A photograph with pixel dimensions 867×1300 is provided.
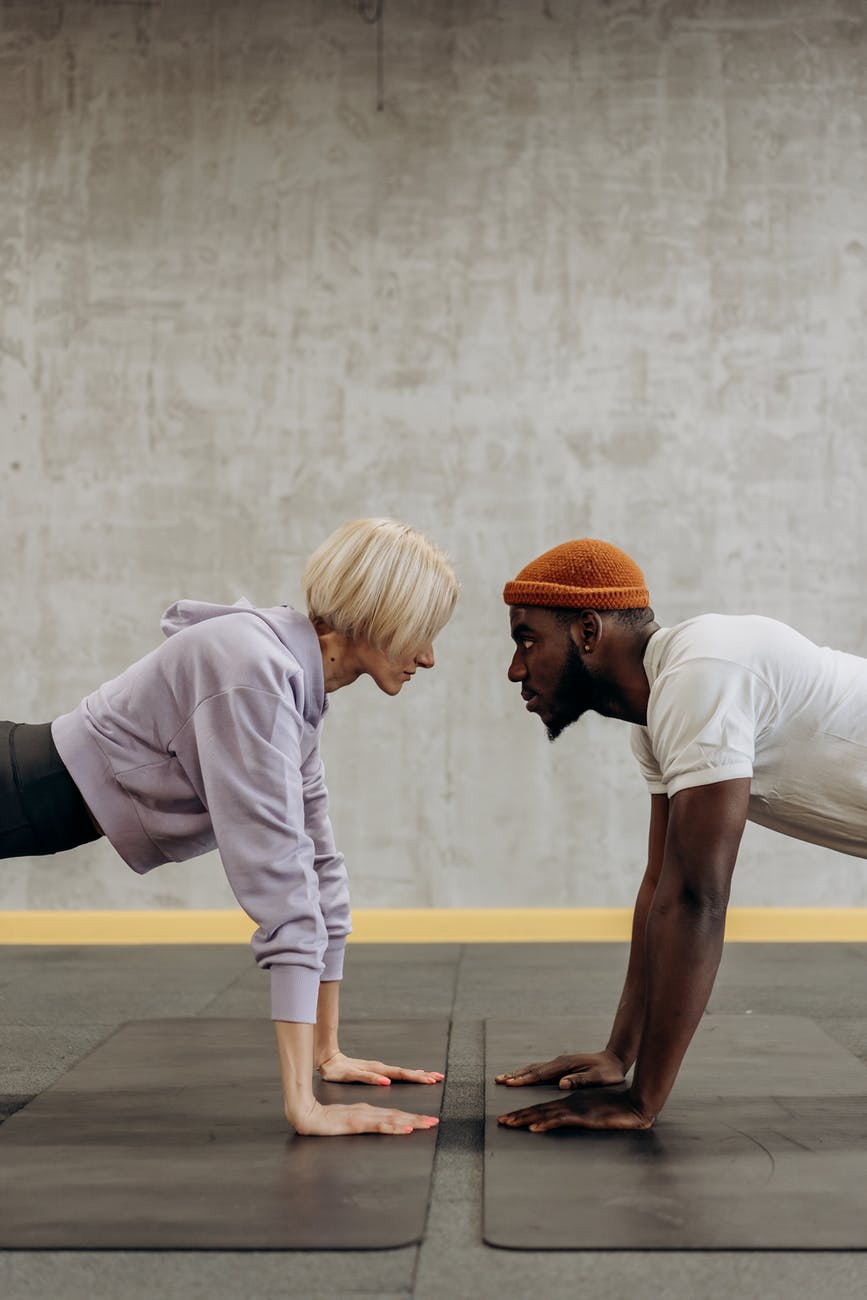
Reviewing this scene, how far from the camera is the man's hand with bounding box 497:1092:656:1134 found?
1.97 meters

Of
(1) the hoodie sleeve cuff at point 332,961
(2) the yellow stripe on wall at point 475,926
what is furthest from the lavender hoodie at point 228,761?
(2) the yellow stripe on wall at point 475,926

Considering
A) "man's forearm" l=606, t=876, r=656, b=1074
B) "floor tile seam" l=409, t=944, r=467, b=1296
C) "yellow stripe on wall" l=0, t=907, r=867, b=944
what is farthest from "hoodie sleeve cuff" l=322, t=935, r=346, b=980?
"yellow stripe on wall" l=0, t=907, r=867, b=944

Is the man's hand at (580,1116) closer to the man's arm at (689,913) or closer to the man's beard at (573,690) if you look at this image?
the man's arm at (689,913)

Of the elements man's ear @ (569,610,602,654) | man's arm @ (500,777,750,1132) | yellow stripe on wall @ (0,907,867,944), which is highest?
man's ear @ (569,610,602,654)

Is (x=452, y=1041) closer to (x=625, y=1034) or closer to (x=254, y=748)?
(x=625, y=1034)

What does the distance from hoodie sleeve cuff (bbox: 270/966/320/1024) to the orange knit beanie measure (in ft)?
2.30

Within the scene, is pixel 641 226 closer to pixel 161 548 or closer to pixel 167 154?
pixel 167 154

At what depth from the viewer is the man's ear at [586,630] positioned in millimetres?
2084

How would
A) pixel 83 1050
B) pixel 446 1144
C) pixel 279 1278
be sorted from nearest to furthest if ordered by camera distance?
pixel 279 1278
pixel 446 1144
pixel 83 1050

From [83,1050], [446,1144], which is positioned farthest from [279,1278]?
[83,1050]

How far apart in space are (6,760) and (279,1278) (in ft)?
3.01

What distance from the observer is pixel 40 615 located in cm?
482

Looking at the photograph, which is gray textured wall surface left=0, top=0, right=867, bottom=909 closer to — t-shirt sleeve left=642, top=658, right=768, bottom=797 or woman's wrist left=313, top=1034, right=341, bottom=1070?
woman's wrist left=313, top=1034, right=341, bottom=1070

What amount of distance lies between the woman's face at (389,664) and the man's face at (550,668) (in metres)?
0.15
